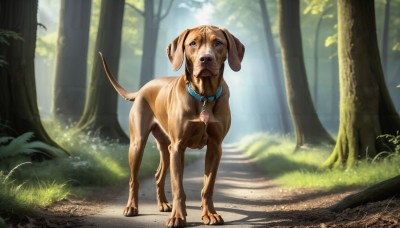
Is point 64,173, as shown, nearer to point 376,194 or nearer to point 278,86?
point 376,194

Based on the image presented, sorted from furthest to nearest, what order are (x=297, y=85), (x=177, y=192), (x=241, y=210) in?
(x=297, y=85)
(x=241, y=210)
(x=177, y=192)

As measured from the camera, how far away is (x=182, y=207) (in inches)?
210

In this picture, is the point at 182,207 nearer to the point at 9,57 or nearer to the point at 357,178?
the point at 357,178

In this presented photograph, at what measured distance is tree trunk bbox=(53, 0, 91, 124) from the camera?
1458cm

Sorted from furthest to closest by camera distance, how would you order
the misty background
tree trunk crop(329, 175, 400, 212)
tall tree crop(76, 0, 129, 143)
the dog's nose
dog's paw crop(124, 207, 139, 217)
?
1. the misty background
2. tall tree crop(76, 0, 129, 143)
3. dog's paw crop(124, 207, 139, 217)
4. tree trunk crop(329, 175, 400, 212)
5. the dog's nose

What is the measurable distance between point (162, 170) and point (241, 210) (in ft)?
4.04

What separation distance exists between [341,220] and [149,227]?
2.09 m

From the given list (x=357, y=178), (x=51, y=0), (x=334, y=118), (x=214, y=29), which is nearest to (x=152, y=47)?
(x=51, y=0)

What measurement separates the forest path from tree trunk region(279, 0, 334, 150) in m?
3.21

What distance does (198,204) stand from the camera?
24.3 ft

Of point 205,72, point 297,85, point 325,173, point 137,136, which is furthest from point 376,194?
point 297,85

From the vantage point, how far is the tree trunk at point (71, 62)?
1458cm

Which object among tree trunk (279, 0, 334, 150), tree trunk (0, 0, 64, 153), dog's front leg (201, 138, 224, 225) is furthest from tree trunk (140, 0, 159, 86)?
dog's front leg (201, 138, 224, 225)

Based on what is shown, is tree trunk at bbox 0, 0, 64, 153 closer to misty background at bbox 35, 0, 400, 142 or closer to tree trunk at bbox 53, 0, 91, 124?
tree trunk at bbox 53, 0, 91, 124
